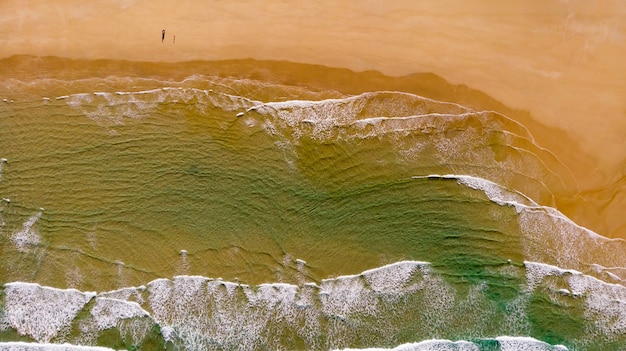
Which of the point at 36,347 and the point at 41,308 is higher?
the point at 41,308

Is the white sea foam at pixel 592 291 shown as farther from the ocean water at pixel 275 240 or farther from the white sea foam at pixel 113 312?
the white sea foam at pixel 113 312

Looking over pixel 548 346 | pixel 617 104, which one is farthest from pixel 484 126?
pixel 548 346

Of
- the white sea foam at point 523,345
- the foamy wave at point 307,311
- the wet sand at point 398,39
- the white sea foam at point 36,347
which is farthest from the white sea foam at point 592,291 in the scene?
the white sea foam at point 36,347

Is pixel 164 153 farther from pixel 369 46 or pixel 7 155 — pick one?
pixel 369 46

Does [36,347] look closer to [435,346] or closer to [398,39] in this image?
[435,346]


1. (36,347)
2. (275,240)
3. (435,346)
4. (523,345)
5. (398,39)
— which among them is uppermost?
(398,39)

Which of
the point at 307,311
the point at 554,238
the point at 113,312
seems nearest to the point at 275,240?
the point at 307,311
